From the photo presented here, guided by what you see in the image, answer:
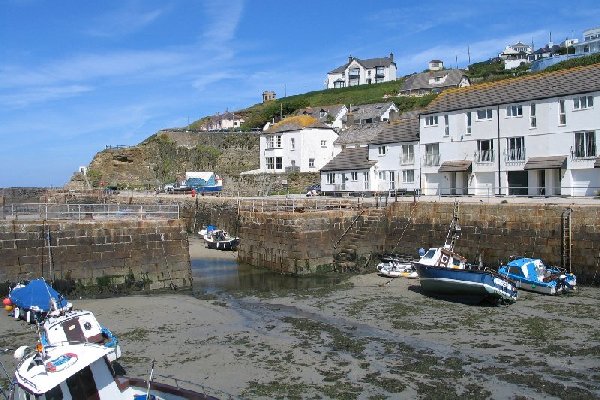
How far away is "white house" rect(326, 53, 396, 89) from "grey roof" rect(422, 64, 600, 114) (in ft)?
237

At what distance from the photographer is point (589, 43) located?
9712 cm

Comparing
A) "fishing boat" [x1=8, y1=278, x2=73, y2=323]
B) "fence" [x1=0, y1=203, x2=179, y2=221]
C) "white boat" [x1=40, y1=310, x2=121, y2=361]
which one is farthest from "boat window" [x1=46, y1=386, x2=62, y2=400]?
"fence" [x1=0, y1=203, x2=179, y2=221]

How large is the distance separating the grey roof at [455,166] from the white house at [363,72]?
249 feet

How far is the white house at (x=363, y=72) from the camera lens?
109 meters

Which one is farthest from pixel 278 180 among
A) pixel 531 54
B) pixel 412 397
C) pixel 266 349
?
pixel 531 54

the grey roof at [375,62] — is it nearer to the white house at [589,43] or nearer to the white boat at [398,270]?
the white house at [589,43]

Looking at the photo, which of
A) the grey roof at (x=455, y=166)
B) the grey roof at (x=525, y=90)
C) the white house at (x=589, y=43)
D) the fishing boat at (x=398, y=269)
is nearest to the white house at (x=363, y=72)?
the white house at (x=589, y=43)

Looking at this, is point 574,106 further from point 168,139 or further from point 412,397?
point 168,139

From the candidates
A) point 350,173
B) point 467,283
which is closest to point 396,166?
point 350,173

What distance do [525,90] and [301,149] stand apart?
30.0m

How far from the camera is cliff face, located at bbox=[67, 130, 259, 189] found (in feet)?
221

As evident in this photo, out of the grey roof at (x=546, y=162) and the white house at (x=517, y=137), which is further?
the grey roof at (x=546, y=162)

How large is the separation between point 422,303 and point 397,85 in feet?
261

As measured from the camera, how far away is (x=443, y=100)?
3888 cm
